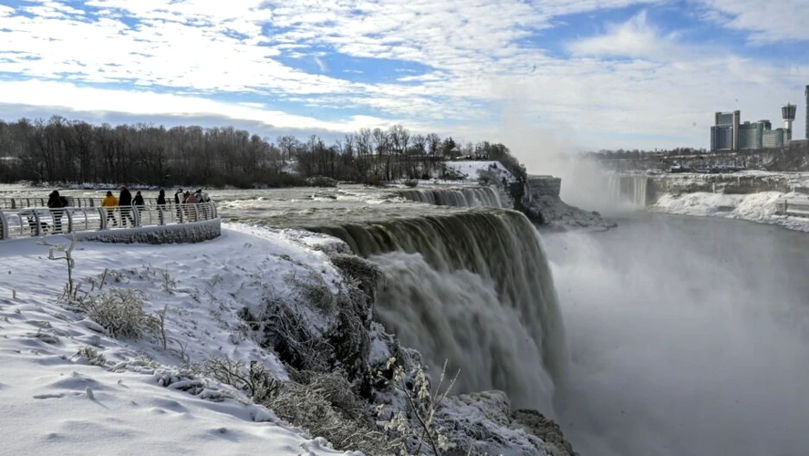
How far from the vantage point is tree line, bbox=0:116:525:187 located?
8356cm

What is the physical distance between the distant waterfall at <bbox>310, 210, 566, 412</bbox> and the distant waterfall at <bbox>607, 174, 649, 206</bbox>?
88.2 metres

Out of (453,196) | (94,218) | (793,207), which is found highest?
(94,218)

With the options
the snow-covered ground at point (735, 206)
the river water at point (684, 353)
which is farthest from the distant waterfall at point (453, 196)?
the snow-covered ground at point (735, 206)

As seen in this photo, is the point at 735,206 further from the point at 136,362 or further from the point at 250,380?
the point at 136,362

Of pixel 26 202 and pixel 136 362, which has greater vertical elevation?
pixel 26 202

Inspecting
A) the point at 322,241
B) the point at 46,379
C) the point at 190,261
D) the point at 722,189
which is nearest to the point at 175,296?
the point at 190,261

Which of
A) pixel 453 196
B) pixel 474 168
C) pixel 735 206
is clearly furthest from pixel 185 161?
pixel 735 206

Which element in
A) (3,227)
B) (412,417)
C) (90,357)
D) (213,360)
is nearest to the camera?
(90,357)

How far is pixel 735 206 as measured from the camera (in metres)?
88.7

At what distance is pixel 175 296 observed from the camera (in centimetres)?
944

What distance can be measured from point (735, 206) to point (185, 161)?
95108mm

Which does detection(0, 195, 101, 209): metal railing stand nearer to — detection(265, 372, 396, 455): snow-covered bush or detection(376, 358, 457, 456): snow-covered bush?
detection(376, 358, 457, 456): snow-covered bush

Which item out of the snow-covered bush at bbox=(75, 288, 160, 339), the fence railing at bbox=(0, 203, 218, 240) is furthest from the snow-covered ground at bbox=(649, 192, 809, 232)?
the snow-covered bush at bbox=(75, 288, 160, 339)

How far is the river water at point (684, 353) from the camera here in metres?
18.9
